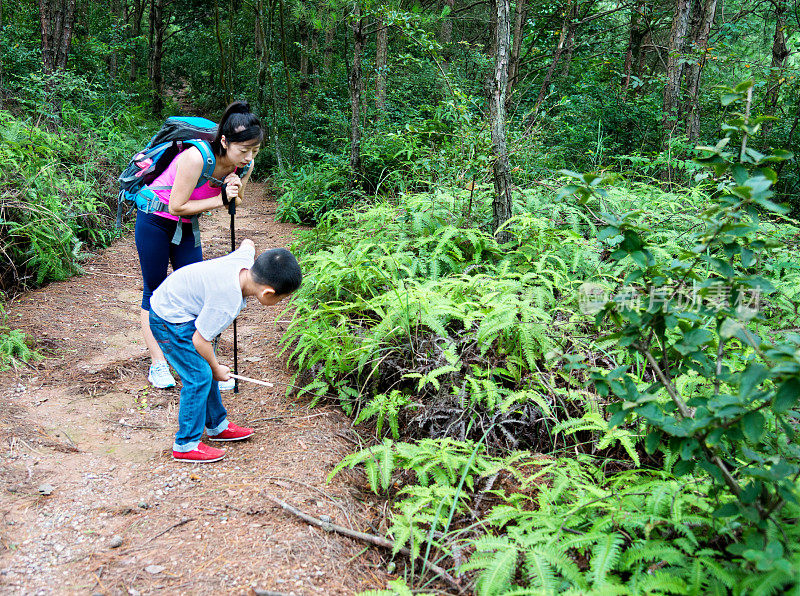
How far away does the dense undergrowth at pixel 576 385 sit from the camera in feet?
7.27

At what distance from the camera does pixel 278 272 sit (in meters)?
3.31

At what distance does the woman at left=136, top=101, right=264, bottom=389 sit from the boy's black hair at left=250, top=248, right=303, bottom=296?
41.3 inches

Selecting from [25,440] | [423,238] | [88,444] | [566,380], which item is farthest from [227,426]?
[423,238]

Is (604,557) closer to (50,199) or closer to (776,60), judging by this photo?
(50,199)

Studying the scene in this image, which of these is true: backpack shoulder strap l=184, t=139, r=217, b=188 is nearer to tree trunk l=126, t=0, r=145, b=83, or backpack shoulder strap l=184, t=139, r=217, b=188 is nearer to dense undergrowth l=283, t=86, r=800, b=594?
dense undergrowth l=283, t=86, r=800, b=594

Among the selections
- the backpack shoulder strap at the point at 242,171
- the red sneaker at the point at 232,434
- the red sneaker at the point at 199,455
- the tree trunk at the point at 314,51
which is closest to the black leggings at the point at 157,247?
the backpack shoulder strap at the point at 242,171

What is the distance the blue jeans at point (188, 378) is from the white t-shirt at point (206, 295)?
9 cm

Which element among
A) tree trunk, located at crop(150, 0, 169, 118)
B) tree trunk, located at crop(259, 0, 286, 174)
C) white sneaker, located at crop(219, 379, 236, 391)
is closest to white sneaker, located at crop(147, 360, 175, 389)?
white sneaker, located at crop(219, 379, 236, 391)

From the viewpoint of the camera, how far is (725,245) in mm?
2291

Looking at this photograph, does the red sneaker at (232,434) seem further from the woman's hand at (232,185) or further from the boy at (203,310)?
the woman's hand at (232,185)

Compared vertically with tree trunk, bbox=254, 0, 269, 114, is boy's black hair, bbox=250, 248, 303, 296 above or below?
below

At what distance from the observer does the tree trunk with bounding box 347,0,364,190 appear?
8.79 m

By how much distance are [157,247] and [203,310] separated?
119 cm

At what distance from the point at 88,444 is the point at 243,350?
1.85 meters
